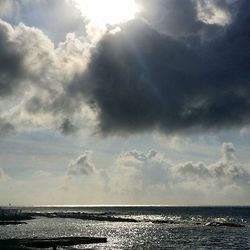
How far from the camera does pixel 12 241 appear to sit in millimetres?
71250

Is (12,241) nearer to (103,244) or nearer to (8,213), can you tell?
(103,244)

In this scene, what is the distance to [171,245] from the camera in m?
76.0

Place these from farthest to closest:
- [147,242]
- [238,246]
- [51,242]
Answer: [147,242]
[238,246]
[51,242]

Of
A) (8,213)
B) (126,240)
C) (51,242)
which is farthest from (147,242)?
(8,213)

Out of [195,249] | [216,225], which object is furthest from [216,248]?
[216,225]

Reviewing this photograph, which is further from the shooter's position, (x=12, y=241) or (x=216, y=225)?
(x=216, y=225)

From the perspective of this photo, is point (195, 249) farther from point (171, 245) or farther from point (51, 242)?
point (51, 242)

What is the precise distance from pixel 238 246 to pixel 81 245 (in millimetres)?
22823

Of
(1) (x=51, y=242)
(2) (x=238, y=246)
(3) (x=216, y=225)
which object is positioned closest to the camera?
(1) (x=51, y=242)

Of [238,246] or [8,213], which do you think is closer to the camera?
[238,246]

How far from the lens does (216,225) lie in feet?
421

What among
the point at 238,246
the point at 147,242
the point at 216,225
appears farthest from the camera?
the point at 216,225

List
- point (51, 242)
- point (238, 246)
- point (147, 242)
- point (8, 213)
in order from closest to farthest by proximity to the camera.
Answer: point (51, 242) < point (238, 246) < point (147, 242) < point (8, 213)

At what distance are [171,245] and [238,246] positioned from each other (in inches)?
386
